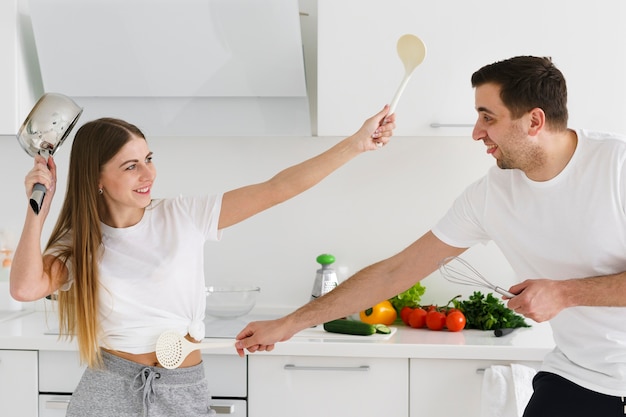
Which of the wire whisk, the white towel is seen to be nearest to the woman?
the wire whisk

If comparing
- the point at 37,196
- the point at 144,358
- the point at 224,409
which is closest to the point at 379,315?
the point at 224,409

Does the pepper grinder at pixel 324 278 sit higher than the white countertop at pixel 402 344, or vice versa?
the pepper grinder at pixel 324 278

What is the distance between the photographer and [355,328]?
2648 mm

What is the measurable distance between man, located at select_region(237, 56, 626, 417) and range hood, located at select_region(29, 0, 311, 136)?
0.89 m

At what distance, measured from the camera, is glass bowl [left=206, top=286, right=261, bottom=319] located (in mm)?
2852

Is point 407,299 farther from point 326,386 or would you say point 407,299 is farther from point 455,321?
point 326,386

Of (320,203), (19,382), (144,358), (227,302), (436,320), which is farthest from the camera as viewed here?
(320,203)

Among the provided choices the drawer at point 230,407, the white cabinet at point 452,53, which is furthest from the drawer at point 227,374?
the white cabinet at point 452,53

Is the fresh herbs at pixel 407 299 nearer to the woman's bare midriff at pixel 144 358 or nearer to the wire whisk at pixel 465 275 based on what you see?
the wire whisk at pixel 465 275

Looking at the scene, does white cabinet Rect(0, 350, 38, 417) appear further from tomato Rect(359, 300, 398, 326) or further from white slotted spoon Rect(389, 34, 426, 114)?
white slotted spoon Rect(389, 34, 426, 114)

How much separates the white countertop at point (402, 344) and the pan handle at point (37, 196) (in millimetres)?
674

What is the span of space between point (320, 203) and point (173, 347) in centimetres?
121

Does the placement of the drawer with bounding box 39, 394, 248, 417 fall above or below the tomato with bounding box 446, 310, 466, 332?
below

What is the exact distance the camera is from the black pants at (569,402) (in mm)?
1836
